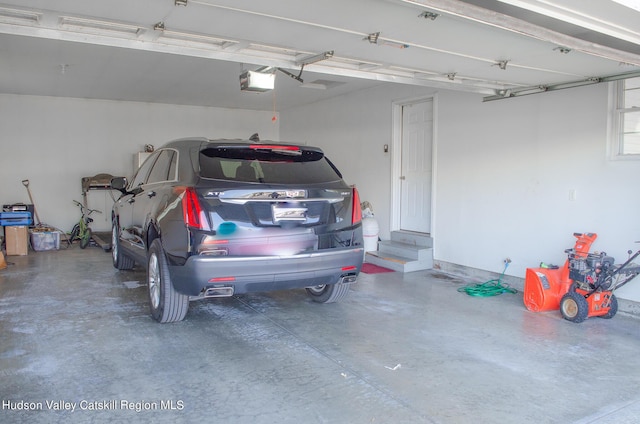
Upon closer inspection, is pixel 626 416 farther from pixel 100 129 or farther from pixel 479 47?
pixel 100 129

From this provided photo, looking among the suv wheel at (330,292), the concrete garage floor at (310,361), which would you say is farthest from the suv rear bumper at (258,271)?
the suv wheel at (330,292)

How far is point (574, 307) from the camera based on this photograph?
449 centimetres

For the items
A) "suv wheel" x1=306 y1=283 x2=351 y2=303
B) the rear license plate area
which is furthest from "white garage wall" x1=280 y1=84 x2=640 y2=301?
the rear license plate area

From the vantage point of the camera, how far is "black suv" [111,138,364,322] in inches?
139

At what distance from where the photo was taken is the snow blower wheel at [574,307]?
4.40 m

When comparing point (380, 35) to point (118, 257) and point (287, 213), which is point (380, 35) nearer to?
point (287, 213)

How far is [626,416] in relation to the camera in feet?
8.88

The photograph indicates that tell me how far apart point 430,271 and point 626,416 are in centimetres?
416

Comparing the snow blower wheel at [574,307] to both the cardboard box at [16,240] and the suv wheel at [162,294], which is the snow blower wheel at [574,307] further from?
the cardboard box at [16,240]

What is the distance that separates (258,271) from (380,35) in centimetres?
198

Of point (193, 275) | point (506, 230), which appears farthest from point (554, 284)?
point (193, 275)

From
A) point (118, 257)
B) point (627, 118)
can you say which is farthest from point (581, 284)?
point (118, 257)

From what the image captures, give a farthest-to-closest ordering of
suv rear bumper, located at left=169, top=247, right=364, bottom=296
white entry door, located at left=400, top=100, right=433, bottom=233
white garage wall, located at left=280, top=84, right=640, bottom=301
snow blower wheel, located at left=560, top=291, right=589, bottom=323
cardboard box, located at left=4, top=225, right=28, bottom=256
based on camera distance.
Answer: cardboard box, located at left=4, top=225, right=28, bottom=256 < white entry door, located at left=400, top=100, right=433, bottom=233 < white garage wall, located at left=280, top=84, right=640, bottom=301 < snow blower wheel, located at left=560, top=291, right=589, bottom=323 < suv rear bumper, located at left=169, top=247, right=364, bottom=296

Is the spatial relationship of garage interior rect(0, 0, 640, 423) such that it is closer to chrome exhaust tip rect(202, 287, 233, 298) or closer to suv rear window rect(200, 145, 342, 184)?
chrome exhaust tip rect(202, 287, 233, 298)
